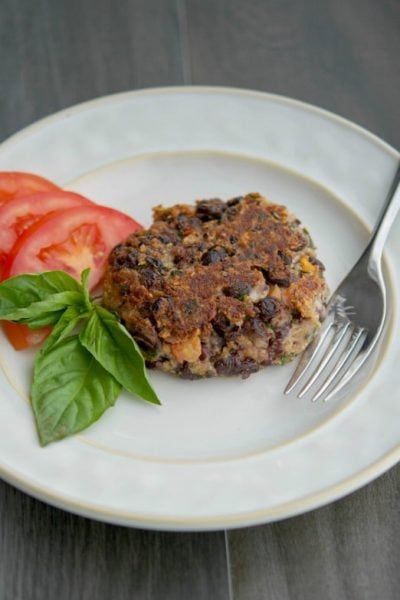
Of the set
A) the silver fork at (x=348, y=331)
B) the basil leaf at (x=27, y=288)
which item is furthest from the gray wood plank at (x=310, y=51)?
the basil leaf at (x=27, y=288)

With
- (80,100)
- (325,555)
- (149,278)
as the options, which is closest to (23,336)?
(149,278)

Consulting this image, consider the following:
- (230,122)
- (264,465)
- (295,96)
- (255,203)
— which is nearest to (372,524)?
(264,465)

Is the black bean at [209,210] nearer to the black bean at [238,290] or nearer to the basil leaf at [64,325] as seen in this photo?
the black bean at [238,290]

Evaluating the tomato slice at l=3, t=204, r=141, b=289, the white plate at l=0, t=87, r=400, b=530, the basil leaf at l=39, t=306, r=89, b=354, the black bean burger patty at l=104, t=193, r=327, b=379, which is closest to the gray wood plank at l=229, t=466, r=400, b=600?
the white plate at l=0, t=87, r=400, b=530

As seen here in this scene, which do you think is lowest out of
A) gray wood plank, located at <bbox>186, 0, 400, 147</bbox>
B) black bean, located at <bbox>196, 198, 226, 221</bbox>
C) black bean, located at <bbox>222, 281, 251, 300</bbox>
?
black bean, located at <bbox>222, 281, 251, 300</bbox>

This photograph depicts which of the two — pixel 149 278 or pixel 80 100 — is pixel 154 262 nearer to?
pixel 149 278

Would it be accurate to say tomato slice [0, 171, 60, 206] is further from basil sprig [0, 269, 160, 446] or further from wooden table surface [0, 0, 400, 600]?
wooden table surface [0, 0, 400, 600]

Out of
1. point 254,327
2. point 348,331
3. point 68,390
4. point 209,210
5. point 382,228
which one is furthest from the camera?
point 382,228
